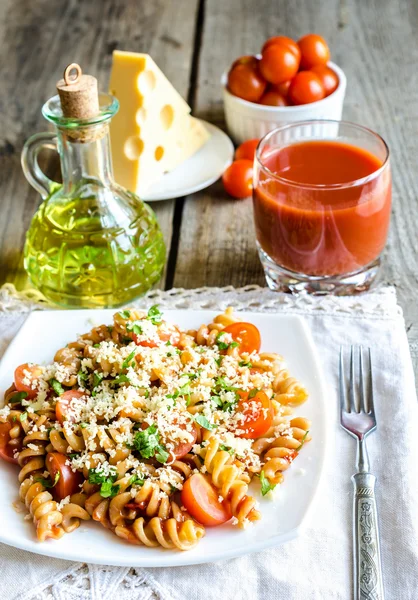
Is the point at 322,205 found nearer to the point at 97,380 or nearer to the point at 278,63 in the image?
the point at 97,380

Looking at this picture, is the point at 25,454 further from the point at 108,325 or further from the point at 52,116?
the point at 52,116

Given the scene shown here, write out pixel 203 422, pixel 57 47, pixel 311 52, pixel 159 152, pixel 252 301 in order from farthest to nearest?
1. pixel 57 47
2. pixel 311 52
3. pixel 159 152
4. pixel 252 301
5. pixel 203 422

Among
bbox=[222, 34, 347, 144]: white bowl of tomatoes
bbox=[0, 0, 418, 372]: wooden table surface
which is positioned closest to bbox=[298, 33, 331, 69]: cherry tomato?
bbox=[222, 34, 347, 144]: white bowl of tomatoes

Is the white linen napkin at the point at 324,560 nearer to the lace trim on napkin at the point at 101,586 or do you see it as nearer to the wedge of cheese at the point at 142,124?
the lace trim on napkin at the point at 101,586

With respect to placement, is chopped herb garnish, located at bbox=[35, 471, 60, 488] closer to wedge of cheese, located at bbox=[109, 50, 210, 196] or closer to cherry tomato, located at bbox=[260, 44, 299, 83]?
wedge of cheese, located at bbox=[109, 50, 210, 196]

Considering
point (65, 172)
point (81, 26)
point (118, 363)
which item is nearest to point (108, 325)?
point (118, 363)

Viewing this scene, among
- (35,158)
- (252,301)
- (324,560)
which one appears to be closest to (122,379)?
(324,560)
